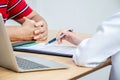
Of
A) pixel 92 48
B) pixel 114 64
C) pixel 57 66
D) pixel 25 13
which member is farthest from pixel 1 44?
pixel 25 13

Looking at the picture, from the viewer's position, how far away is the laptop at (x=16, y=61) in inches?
27.7

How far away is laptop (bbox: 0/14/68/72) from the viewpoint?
2.31 ft

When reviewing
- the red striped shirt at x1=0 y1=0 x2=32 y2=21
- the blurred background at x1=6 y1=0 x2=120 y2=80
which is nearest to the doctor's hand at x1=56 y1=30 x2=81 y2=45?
the red striped shirt at x1=0 y1=0 x2=32 y2=21

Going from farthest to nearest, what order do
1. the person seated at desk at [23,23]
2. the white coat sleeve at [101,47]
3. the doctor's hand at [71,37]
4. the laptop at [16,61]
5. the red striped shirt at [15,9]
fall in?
the red striped shirt at [15,9]
the person seated at desk at [23,23]
the doctor's hand at [71,37]
the white coat sleeve at [101,47]
the laptop at [16,61]

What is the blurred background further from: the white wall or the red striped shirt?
the red striped shirt

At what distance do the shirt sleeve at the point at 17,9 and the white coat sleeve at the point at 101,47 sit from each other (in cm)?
91

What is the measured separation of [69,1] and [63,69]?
2097mm

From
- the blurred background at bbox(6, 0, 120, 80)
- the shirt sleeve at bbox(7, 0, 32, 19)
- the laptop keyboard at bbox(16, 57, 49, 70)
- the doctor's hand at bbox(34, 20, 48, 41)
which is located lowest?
the blurred background at bbox(6, 0, 120, 80)

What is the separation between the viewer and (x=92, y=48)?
90 cm

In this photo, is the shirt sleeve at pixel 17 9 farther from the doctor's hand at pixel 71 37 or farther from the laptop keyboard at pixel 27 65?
the laptop keyboard at pixel 27 65

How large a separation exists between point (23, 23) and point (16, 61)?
79cm

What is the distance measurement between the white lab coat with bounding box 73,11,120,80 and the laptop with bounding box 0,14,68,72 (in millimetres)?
92

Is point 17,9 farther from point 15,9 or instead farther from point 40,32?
point 40,32

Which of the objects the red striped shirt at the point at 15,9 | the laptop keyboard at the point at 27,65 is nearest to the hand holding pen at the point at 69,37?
the laptop keyboard at the point at 27,65
